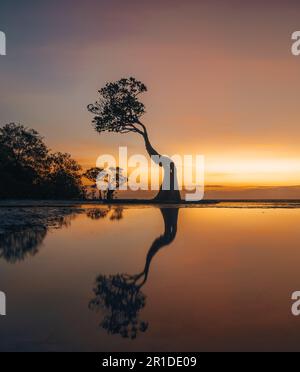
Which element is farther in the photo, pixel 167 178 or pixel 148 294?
pixel 167 178

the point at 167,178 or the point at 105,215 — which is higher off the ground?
the point at 167,178

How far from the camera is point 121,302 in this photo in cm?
540

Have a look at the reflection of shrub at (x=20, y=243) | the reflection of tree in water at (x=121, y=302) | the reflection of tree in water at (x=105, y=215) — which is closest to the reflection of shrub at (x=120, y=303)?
the reflection of tree in water at (x=121, y=302)

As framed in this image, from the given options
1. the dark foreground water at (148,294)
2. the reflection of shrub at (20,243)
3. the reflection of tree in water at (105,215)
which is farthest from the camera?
the reflection of tree in water at (105,215)

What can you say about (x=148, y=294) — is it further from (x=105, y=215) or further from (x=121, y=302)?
(x=105, y=215)

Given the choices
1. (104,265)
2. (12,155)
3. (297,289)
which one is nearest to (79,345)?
(297,289)

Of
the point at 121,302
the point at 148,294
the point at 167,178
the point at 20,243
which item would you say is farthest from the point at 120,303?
the point at 167,178

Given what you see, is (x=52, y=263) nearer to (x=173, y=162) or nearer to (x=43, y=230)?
(x=43, y=230)

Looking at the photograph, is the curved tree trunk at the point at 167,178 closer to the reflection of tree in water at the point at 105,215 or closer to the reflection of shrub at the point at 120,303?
the reflection of tree in water at the point at 105,215

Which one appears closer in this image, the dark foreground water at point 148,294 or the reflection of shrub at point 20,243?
the dark foreground water at point 148,294

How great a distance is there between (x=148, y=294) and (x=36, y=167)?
33679 millimetres

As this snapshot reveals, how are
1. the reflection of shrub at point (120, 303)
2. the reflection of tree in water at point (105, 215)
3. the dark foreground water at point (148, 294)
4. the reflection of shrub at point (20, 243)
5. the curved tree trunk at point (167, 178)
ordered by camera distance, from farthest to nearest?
the curved tree trunk at point (167, 178) < the reflection of tree in water at point (105, 215) < the reflection of shrub at point (20, 243) < the reflection of shrub at point (120, 303) < the dark foreground water at point (148, 294)

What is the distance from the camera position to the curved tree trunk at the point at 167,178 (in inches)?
1407

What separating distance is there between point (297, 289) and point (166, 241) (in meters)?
5.47
